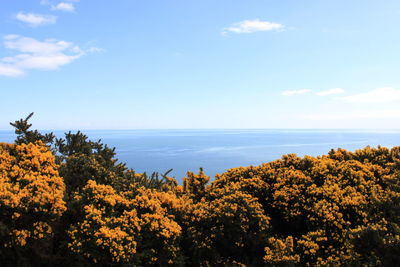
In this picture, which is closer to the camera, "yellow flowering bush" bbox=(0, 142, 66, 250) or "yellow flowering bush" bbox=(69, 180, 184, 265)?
"yellow flowering bush" bbox=(0, 142, 66, 250)

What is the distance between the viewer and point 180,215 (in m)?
8.91

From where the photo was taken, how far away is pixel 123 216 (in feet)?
24.4

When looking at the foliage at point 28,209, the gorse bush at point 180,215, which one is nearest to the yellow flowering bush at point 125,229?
the gorse bush at point 180,215

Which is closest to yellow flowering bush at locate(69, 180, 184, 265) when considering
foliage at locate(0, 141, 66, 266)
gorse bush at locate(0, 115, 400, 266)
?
gorse bush at locate(0, 115, 400, 266)

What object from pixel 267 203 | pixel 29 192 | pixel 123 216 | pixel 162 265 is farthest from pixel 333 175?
pixel 29 192

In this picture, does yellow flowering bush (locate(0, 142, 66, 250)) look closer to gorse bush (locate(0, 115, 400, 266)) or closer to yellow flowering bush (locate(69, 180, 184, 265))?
gorse bush (locate(0, 115, 400, 266))

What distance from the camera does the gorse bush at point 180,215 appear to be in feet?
21.3

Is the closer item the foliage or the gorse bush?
the foliage

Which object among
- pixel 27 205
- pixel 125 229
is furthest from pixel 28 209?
pixel 125 229

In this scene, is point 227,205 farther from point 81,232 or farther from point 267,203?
point 81,232

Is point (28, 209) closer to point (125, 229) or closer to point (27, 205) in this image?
point (27, 205)

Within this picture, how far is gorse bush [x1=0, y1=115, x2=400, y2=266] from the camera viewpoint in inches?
256

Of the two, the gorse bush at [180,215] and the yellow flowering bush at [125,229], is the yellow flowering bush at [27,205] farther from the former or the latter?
the yellow flowering bush at [125,229]

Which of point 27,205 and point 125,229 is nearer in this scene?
point 27,205
